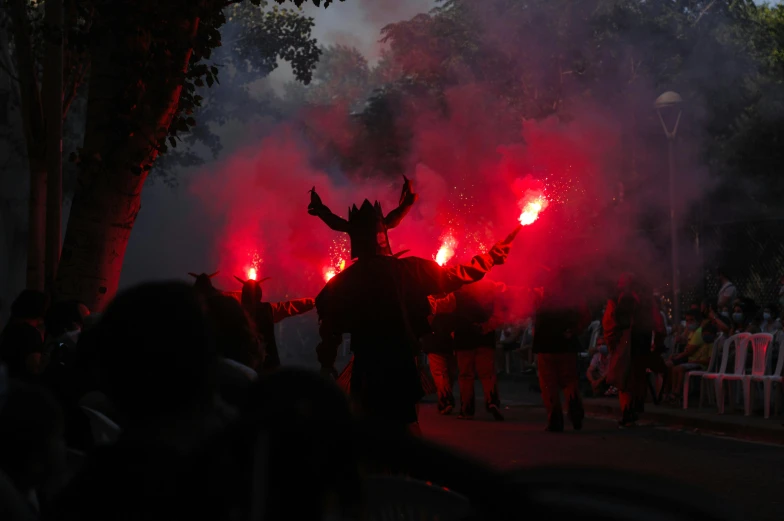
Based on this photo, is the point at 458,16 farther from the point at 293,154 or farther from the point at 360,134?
the point at 293,154

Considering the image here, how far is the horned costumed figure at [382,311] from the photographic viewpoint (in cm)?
696

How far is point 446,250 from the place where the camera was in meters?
13.6

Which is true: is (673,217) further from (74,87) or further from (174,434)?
(174,434)

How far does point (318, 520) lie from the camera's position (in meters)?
1.55

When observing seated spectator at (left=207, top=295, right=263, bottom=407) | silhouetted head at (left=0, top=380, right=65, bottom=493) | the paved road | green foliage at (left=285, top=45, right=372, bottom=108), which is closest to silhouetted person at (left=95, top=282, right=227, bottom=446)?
silhouetted head at (left=0, top=380, right=65, bottom=493)

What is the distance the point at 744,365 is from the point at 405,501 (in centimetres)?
1462

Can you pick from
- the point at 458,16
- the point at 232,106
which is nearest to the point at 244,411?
the point at 458,16

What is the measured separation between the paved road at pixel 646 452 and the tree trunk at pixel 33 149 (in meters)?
5.31

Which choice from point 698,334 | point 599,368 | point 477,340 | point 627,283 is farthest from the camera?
point 599,368

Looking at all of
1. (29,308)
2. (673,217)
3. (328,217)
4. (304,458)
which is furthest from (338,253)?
(304,458)

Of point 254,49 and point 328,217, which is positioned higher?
point 254,49

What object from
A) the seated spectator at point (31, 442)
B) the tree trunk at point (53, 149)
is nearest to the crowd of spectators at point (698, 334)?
the tree trunk at point (53, 149)

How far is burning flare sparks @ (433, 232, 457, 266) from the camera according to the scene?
1349cm

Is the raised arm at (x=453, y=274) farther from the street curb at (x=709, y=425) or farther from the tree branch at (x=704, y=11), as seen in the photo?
the tree branch at (x=704, y=11)
